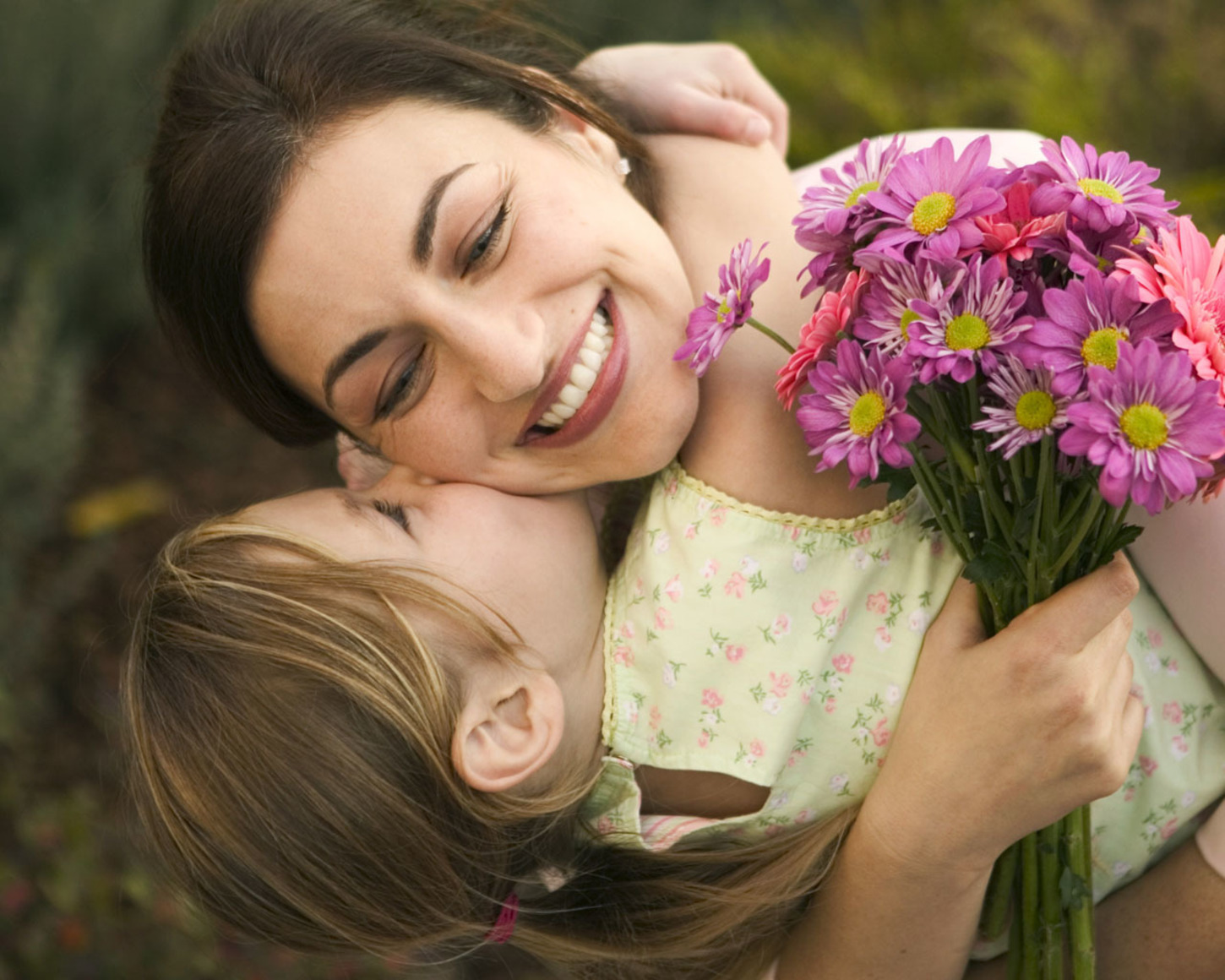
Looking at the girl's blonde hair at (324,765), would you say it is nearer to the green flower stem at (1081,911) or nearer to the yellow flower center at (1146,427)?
the green flower stem at (1081,911)

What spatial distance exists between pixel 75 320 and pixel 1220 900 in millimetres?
3406

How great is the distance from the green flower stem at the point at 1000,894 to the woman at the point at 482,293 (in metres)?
0.07

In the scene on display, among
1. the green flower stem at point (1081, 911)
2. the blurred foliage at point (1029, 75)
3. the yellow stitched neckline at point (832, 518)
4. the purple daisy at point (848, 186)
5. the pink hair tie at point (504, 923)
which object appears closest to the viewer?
the purple daisy at point (848, 186)

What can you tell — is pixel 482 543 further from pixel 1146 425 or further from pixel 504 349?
pixel 1146 425

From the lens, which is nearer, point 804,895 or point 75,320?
point 804,895

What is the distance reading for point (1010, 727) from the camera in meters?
1.48

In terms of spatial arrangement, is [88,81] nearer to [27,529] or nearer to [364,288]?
[27,529]

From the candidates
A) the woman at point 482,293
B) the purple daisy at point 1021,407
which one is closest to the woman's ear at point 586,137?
the woman at point 482,293

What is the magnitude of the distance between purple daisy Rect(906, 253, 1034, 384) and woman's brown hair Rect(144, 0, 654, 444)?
0.82 meters

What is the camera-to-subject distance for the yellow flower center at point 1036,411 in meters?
1.16

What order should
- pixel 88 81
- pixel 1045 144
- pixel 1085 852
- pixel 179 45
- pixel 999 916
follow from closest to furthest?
pixel 1045 144, pixel 1085 852, pixel 999 916, pixel 179 45, pixel 88 81

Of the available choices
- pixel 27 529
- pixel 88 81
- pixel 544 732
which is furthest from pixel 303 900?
pixel 88 81

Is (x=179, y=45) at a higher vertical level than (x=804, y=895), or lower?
higher

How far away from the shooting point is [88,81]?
3.60 metres
